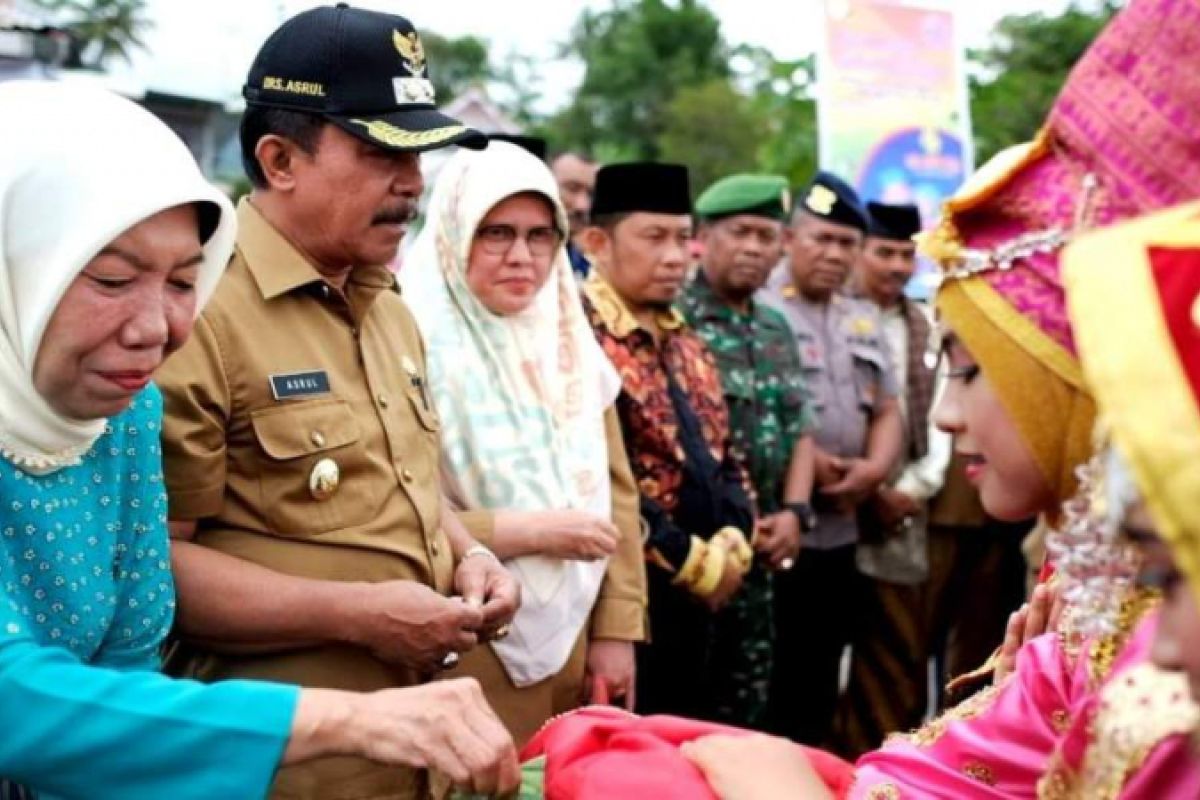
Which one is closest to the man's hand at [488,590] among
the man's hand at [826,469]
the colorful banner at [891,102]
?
the man's hand at [826,469]

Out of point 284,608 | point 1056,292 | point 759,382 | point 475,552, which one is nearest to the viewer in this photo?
point 1056,292

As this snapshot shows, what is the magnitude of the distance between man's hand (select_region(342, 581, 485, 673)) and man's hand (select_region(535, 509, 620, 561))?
641mm

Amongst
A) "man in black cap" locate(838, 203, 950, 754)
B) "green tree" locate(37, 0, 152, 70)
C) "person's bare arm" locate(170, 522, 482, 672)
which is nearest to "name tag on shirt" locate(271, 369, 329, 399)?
"person's bare arm" locate(170, 522, 482, 672)

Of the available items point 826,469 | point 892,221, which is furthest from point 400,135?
point 892,221

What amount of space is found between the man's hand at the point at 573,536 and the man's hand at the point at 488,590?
1.27 feet

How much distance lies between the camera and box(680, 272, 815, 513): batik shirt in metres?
4.83

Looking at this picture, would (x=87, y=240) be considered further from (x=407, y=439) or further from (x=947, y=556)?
(x=947, y=556)

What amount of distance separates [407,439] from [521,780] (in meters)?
0.90

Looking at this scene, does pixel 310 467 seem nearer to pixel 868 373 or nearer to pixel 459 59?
pixel 868 373

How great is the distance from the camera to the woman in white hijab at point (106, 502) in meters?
1.69

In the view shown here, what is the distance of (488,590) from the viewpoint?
2.73 m

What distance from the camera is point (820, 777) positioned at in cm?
195

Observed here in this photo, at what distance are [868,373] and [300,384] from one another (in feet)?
11.3

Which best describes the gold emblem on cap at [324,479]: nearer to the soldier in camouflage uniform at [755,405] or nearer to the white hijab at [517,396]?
the white hijab at [517,396]
